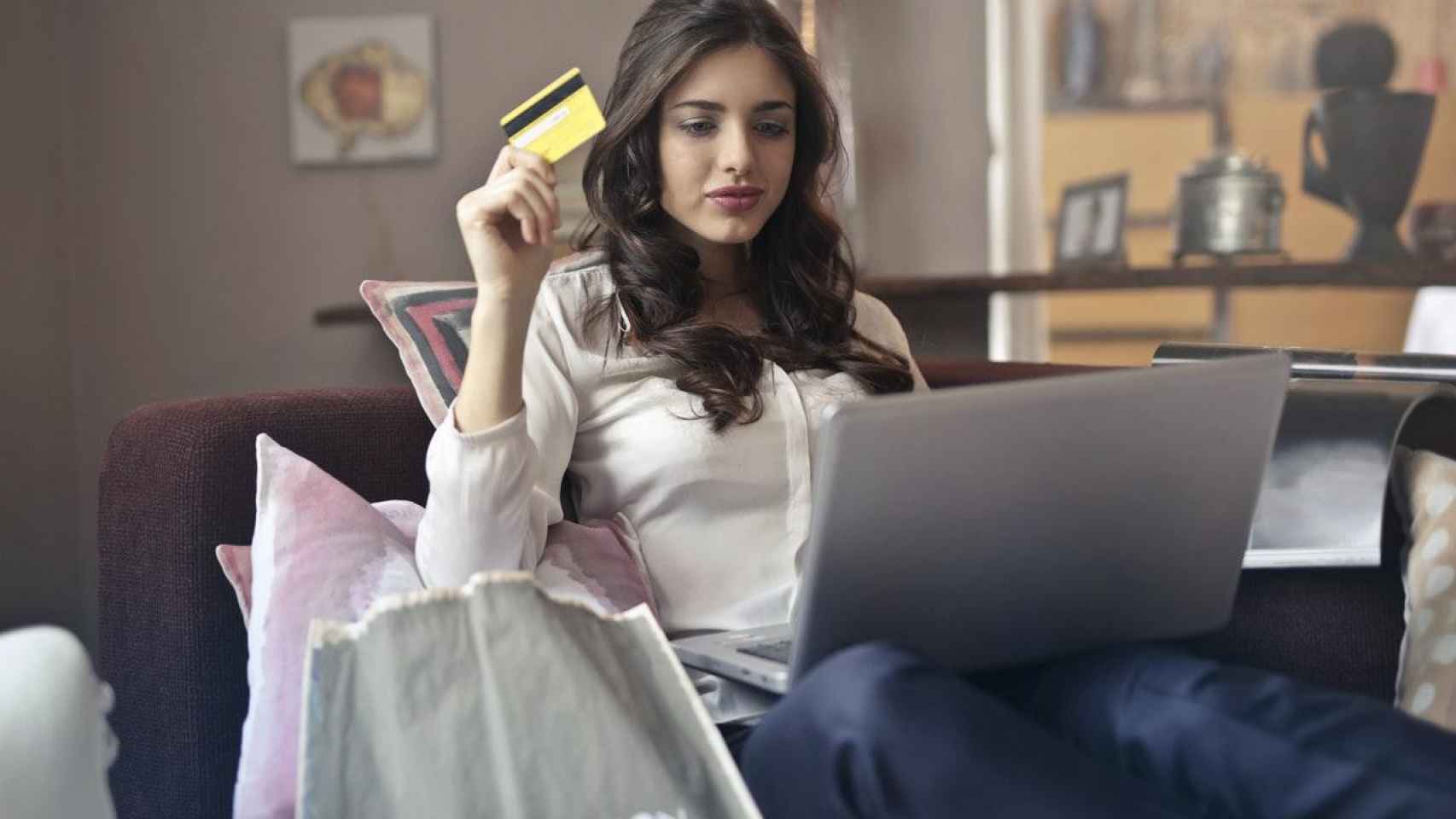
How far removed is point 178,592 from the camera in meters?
1.43

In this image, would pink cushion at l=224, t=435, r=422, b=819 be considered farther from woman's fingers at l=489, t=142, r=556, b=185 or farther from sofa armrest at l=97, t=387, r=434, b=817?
woman's fingers at l=489, t=142, r=556, b=185

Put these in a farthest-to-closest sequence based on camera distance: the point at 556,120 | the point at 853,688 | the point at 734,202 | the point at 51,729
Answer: the point at 734,202 → the point at 556,120 → the point at 853,688 → the point at 51,729

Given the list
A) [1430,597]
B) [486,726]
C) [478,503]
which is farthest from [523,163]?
[1430,597]

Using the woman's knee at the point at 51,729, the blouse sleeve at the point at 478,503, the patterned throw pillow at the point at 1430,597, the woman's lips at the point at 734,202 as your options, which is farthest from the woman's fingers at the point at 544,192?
the patterned throw pillow at the point at 1430,597

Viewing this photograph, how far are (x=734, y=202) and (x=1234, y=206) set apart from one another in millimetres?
1793

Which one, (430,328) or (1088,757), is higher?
(430,328)

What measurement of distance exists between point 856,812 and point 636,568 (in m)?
0.55

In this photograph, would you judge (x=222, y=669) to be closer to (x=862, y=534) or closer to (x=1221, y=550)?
(x=862, y=534)

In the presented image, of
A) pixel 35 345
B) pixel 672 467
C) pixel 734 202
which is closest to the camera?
pixel 672 467

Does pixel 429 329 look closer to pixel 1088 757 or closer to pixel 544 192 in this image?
pixel 544 192

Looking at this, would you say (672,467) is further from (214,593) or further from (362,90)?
(362,90)

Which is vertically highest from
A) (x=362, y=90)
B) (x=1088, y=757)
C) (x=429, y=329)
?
(x=362, y=90)

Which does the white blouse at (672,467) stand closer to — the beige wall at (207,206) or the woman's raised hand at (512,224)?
the woman's raised hand at (512,224)

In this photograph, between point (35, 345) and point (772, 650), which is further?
point (35, 345)
